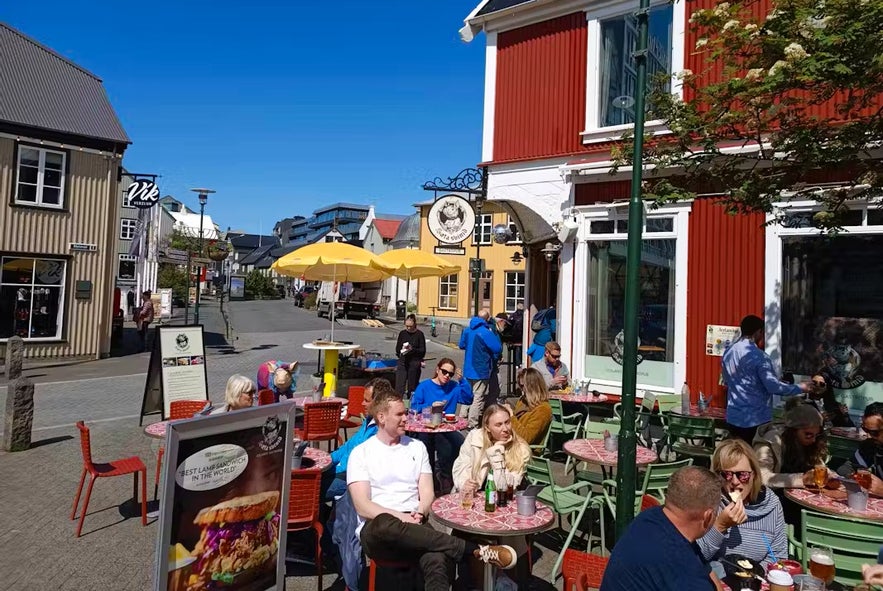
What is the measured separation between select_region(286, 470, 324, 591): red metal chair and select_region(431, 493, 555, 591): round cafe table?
0.84m

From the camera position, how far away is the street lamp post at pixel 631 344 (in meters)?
4.42

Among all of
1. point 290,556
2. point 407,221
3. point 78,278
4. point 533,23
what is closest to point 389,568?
point 290,556

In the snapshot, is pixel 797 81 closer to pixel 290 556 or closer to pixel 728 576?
pixel 728 576

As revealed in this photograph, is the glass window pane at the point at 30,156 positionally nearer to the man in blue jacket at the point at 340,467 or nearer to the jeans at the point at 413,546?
the man in blue jacket at the point at 340,467

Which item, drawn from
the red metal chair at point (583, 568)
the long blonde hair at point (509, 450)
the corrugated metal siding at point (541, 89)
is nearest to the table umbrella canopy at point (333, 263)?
the corrugated metal siding at point (541, 89)

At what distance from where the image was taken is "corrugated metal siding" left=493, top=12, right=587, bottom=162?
1034cm

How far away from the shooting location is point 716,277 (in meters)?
8.80

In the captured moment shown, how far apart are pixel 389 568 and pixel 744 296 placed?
708 centimetres

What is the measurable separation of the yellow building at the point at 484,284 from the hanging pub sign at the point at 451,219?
17425mm

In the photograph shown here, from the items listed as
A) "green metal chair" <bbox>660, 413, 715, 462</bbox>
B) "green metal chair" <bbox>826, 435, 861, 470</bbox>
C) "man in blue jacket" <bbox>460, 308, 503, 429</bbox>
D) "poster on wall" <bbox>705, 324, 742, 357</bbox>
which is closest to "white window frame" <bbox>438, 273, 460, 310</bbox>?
"man in blue jacket" <bbox>460, 308, 503, 429</bbox>

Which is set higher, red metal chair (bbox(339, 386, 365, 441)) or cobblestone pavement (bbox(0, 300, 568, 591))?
red metal chair (bbox(339, 386, 365, 441))

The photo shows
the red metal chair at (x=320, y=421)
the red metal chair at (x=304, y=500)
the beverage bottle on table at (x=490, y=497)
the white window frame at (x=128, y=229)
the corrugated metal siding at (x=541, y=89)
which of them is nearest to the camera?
the beverage bottle on table at (x=490, y=497)

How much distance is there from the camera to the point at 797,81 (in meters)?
5.47

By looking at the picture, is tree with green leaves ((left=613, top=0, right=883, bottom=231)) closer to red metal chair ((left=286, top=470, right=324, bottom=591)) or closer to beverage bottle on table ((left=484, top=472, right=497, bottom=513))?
beverage bottle on table ((left=484, top=472, right=497, bottom=513))
